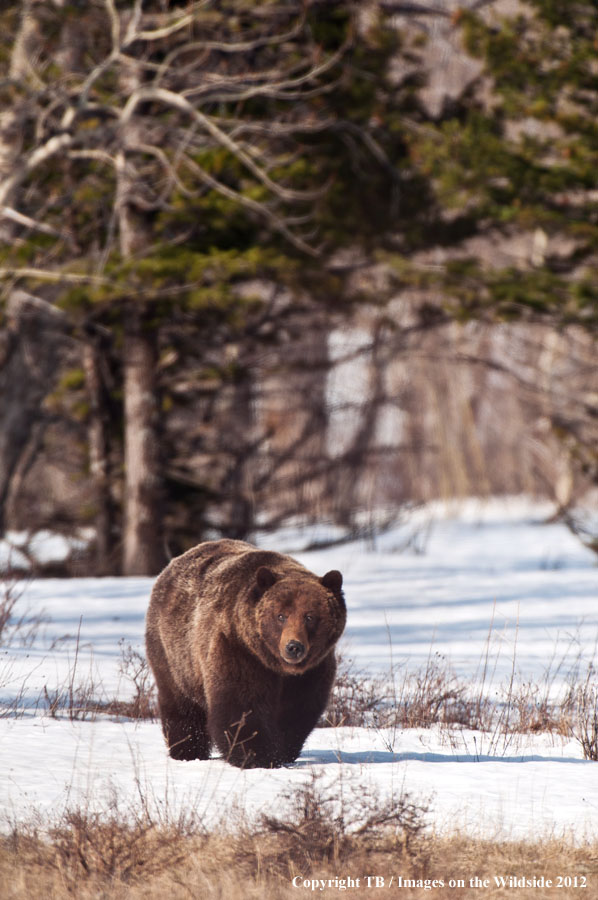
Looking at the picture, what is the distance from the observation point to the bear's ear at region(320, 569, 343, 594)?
5.50 metres

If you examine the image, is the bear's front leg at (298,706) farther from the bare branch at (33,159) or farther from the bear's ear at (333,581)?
the bare branch at (33,159)

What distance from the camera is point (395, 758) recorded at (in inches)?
233

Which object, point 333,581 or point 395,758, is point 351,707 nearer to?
point 395,758

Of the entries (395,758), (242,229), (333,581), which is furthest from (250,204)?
(395,758)

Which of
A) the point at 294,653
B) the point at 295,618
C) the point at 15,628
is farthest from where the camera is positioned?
the point at 15,628

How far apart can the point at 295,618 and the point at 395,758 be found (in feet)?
3.71

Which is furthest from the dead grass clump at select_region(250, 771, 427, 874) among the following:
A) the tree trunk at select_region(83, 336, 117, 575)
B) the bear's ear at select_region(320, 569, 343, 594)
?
the tree trunk at select_region(83, 336, 117, 575)

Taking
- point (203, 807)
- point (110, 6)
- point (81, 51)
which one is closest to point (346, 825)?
point (203, 807)

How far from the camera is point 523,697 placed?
23.0 feet

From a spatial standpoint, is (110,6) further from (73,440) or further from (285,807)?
(285,807)

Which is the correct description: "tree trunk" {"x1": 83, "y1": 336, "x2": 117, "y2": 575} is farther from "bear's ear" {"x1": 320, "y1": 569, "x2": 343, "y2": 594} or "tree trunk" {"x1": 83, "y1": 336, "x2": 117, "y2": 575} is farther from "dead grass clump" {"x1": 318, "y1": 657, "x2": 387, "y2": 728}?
"bear's ear" {"x1": 320, "y1": 569, "x2": 343, "y2": 594}

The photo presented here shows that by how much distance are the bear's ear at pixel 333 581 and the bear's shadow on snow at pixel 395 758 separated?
2.86 ft

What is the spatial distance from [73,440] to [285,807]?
15037mm

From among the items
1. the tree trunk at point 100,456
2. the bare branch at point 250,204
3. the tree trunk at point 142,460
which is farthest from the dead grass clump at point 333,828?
the tree trunk at point 100,456
